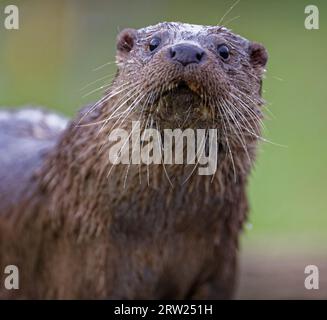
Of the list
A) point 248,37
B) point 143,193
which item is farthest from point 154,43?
point 248,37

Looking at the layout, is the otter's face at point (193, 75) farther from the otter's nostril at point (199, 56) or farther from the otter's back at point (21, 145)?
the otter's back at point (21, 145)

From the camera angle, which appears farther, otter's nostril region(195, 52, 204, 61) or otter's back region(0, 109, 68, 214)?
otter's back region(0, 109, 68, 214)

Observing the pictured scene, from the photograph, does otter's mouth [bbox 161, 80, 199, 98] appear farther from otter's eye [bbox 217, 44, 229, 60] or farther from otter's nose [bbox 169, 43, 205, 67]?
otter's eye [bbox 217, 44, 229, 60]

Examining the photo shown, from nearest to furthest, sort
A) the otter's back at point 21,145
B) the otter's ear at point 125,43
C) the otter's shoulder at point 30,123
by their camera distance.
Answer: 1. the otter's ear at point 125,43
2. the otter's back at point 21,145
3. the otter's shoulder at point 30,123

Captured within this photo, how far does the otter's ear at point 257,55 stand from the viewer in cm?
503

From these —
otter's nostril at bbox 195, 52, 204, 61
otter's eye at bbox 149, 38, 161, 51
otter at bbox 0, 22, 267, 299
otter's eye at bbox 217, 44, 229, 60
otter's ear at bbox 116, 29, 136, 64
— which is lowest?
otter at bbox 0, 22, 267, 299

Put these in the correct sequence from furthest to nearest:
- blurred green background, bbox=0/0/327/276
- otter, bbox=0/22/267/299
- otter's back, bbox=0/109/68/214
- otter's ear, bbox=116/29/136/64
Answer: blurred green background, bbox=0/0/327/276
otter's back, bbox=0/109/68/214
otter's ear, bbox=116/29/136/64
otter, bbox=0/22/267/299

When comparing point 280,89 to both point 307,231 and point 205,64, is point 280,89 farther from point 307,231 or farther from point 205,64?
point 205,64

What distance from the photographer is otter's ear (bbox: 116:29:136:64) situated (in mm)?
5016

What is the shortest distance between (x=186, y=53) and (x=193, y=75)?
9 cm

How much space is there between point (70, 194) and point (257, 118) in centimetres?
91

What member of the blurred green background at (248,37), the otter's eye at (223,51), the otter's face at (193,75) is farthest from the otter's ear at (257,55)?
the blurred green background at (248,37)

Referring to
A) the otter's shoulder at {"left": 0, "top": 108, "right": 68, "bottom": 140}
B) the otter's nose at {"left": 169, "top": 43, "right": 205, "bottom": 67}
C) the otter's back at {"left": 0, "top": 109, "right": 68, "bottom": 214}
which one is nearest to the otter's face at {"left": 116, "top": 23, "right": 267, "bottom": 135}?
the otter's nose at {"left": 169, "top": 43, "right": 205, "bottom": 67}
